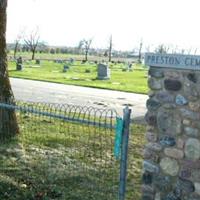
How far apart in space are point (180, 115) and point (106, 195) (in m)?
2.01

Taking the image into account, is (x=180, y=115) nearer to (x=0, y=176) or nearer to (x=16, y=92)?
(x=0, y=176)

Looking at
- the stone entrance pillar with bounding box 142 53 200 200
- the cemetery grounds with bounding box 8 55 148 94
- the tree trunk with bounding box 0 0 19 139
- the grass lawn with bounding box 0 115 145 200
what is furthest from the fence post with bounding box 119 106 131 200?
the cemetery grounds with bounding box 8 55 148 94

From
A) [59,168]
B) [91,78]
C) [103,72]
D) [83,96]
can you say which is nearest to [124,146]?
[59,168]

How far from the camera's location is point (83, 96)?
71.8 ft

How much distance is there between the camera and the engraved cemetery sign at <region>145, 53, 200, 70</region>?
17.9 ft

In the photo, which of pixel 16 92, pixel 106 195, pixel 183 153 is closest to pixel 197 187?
pixel 183 153

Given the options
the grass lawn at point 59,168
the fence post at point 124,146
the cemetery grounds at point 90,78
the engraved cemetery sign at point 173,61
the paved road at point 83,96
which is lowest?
the cemetery grounds at point 90,78

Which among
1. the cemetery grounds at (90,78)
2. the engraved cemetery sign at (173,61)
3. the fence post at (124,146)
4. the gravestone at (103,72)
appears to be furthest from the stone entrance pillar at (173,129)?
the gravestone at (103,72)

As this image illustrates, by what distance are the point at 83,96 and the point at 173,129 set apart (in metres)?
16.2

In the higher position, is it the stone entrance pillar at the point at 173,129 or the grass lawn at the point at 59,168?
the stone entrance pillar at the point at 173,129

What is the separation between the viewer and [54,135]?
35.9 feet

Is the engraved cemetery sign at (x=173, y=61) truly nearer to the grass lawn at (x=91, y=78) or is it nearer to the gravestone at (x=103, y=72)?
the grass lawn at (x=91, y=78)

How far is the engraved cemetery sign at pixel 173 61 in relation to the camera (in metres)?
5.45

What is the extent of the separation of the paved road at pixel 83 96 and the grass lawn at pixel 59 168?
241 inches
